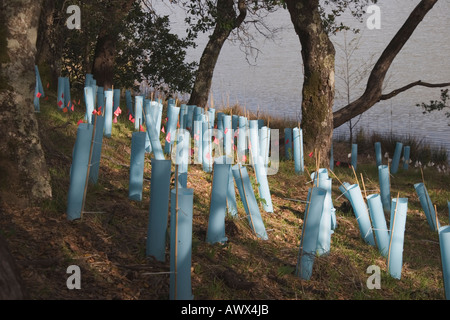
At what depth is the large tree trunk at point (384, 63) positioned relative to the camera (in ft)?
35.3

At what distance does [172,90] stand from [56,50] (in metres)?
3.90

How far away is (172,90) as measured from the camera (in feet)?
50.8

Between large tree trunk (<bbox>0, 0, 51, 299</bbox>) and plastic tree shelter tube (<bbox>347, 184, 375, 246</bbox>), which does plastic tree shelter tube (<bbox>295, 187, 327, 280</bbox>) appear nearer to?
plastic tree shelter tube (<bbox>347, 184, 375, 246</bbox>)

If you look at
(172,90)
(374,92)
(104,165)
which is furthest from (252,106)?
(104,165)

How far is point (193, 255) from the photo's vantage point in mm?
4555

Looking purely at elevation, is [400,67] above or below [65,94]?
above

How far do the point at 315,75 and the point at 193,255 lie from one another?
5705 millimetres

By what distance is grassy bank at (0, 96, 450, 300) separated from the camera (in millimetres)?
3986

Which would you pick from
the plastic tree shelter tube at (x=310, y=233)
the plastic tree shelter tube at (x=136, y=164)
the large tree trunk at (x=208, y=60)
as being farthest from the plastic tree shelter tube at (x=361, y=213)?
the large tree trunk at (x=208, y=60)

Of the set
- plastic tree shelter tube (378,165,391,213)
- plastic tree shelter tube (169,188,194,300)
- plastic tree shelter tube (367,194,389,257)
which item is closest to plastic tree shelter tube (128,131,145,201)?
plastic tree shelter tube (169,188,194,300)

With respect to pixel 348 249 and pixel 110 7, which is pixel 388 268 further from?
pixel 110 7

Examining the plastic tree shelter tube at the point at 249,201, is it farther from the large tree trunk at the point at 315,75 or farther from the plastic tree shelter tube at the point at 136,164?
the large tree trunk at the point at 315,75

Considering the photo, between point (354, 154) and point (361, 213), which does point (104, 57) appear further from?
point (361, 213)
